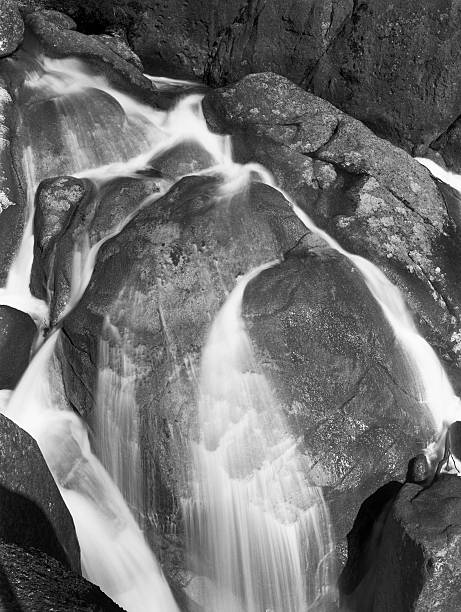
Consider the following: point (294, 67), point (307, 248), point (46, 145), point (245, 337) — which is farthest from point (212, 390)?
point (294, 67)

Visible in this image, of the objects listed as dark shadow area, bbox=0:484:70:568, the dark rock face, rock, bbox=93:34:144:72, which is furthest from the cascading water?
rock, bbox=93:34:144:72

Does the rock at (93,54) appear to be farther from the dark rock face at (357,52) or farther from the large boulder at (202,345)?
the large boulder at (202,345)

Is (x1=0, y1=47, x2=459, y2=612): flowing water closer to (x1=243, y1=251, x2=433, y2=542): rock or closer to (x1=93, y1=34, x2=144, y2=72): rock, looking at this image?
(x1=243, y1=251, x2=433, y2=542): rock

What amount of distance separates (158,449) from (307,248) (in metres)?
2.57

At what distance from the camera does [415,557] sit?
576 centimetres

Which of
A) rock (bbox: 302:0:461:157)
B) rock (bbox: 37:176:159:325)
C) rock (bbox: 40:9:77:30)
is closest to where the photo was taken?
rock (bbox: 37:176:159:325)

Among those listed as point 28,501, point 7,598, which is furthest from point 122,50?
point 7,598

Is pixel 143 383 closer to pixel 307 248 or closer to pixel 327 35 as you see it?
pixel 307 248

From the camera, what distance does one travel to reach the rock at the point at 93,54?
10.4 m

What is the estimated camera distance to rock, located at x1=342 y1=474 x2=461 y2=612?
18.6 feet

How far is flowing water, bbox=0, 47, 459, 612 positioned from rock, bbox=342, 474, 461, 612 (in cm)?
39

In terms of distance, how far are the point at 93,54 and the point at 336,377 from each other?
21.3 feet

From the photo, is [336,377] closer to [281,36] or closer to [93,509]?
[93,509]

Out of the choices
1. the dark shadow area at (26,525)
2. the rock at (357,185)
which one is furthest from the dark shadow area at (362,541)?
the dark shadow area at (26,525)
